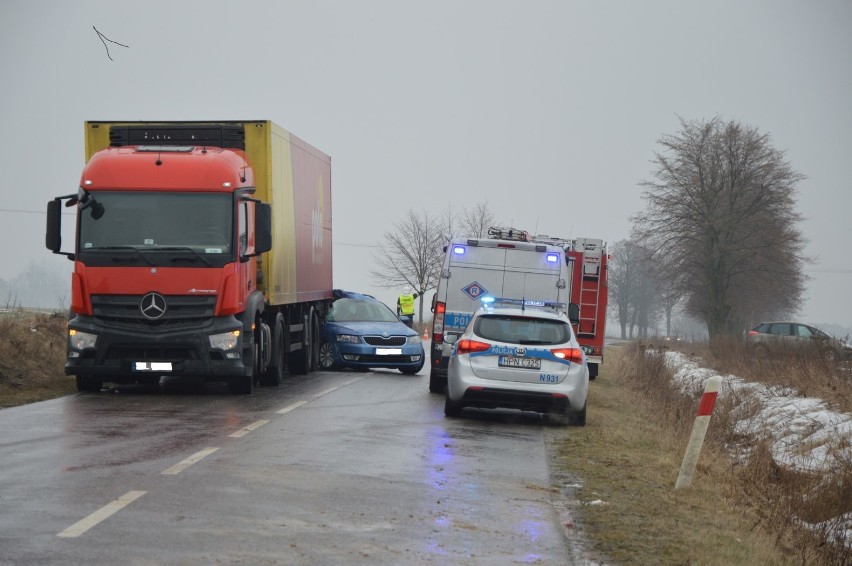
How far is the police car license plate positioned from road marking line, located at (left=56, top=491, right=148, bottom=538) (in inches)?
315

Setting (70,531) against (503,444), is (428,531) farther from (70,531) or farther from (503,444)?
(503,444)

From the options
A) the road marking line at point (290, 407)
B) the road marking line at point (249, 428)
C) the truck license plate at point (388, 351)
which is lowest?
the road marking line at point (290, 407)

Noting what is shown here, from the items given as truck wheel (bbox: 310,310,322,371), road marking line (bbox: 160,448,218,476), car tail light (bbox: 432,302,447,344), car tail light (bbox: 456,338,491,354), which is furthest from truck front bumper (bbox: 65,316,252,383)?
truck wheel (bbox: 310,310,322,371)

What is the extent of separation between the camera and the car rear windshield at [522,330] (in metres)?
16.9

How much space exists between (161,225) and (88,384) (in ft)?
9.49

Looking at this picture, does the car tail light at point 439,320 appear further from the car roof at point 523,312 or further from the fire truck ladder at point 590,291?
the fire truck ladder at point 590,291

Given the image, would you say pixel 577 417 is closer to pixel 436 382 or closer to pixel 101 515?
pixel 436 382

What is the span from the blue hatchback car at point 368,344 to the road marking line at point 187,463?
49.1 feet

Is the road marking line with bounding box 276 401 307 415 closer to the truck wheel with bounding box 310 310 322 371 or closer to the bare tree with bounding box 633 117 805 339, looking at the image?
the truck wheel with bounding box 310 310 322 371

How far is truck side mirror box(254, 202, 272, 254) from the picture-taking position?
18.6 m

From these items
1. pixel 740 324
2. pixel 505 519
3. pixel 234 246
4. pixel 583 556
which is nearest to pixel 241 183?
pixel 234 246

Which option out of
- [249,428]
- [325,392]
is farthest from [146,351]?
[249,428]

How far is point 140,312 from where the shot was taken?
59.0ft

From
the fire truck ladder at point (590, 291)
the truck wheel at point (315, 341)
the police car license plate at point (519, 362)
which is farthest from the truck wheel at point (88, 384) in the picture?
the fire truck ladder at point (590, 291)
